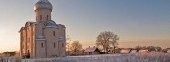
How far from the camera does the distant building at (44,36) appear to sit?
4772 cm

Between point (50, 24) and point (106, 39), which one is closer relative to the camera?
point (50, 24)

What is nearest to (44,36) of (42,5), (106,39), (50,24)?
(50,24)

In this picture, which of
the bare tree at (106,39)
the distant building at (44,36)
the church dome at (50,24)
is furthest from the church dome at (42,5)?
the bare tree at (106,39)

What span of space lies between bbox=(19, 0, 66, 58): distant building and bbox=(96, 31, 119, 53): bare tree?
80.8 ft

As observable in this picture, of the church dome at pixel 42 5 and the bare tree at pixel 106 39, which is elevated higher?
the church dome at pixel 42 5

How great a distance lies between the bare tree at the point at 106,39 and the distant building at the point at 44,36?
2464 centimetres

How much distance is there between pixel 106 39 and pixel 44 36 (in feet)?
96.6

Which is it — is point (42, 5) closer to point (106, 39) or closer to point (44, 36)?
point (44, 36)

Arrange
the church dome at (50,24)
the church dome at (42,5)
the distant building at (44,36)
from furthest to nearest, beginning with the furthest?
the church dome at (42,5), the church dome at (50,24), the distant building at (44,36)

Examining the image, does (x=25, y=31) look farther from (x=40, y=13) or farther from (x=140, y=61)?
(x=140, y=61)

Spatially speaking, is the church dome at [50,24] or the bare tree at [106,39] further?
the bare tree at [106,39]

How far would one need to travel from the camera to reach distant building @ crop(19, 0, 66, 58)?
47.7 metres

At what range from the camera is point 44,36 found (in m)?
48.2

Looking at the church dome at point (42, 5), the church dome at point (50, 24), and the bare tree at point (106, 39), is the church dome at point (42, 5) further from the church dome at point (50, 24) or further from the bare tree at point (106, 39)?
the bare tree at point (106, 39)
